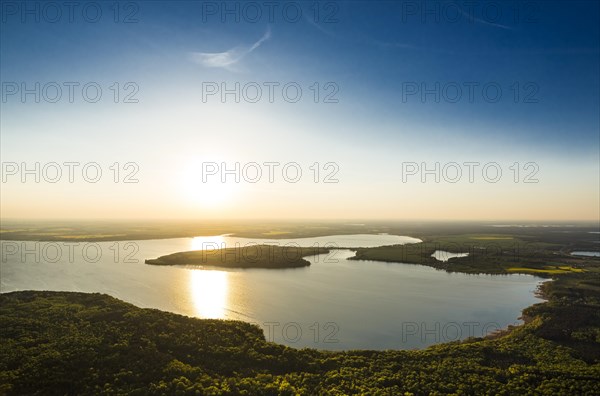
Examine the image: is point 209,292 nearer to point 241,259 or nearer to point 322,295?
point 322,295

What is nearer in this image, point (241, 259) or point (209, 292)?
point (209, 292)

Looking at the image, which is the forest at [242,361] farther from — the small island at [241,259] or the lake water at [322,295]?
the small island at [241,259]

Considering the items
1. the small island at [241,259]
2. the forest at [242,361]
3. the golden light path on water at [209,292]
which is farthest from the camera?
the small island at [241,259]

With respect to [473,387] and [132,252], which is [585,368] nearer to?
[473,387]

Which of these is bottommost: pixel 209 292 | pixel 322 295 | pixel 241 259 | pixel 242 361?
pixel 322 295

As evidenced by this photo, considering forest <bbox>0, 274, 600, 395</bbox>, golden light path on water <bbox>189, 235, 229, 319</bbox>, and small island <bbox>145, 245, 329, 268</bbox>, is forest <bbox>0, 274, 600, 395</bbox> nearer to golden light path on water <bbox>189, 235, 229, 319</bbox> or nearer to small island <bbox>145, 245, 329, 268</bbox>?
golden light path on water <bbox>189, 235, 229, 319</bbox>

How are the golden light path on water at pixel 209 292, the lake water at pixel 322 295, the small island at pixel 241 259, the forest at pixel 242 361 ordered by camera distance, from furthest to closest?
the small island at pixel 241 259 < the golden light path on water at pixel 209 292 < the lake water at pixel 322 295 < the forest at pixel 242 361

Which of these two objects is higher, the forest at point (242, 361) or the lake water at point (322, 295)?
the forest at point (242, 361)

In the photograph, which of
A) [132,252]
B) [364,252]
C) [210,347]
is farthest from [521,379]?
[132,252]

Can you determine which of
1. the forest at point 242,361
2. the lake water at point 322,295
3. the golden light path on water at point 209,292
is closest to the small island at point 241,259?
the lake water at point 322,295

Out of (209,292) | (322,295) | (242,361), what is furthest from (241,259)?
(242,361)
